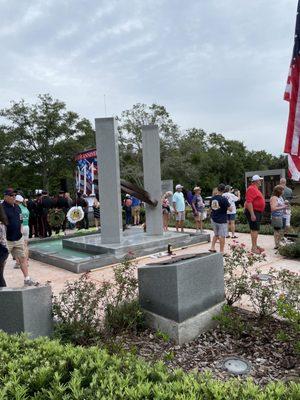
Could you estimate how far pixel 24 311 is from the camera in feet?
11.6

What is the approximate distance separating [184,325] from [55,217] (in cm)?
953

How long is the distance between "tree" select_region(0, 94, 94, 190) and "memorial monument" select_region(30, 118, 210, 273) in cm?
1842

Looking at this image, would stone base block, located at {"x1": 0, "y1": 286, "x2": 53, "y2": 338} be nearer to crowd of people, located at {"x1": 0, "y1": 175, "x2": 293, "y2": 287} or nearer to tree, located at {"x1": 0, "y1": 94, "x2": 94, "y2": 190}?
crowd of people, located at {"x1": 0, "y1": 175, "x2": 293, "y2": 287}

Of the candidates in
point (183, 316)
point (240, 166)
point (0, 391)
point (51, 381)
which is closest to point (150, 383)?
point (51, 381)

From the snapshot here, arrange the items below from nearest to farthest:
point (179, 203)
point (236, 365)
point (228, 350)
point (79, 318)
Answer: point (236, 365) < point (228, 350) < point (79, 318) < point (179, 203)

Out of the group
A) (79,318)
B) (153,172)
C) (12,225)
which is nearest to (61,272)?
(12,225)

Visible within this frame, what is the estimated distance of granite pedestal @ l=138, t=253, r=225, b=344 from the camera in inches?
156

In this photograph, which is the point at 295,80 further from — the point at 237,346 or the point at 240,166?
the point at 240,166

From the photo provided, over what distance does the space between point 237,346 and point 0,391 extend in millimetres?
2639

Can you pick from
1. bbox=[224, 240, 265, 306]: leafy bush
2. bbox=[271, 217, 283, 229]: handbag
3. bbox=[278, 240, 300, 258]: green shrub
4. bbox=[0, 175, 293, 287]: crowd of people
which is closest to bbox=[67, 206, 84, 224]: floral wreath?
bbox=[0, 175, 293, 287]: crowd of people

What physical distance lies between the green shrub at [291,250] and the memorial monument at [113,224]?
2834mm

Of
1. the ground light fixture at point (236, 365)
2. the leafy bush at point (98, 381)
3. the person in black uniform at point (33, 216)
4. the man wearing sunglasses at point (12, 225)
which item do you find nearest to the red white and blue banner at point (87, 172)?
the person in black uniform at point (33, 216)

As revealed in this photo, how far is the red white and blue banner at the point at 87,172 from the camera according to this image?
17094 mm

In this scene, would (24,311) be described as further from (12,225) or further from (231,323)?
(12,225)
